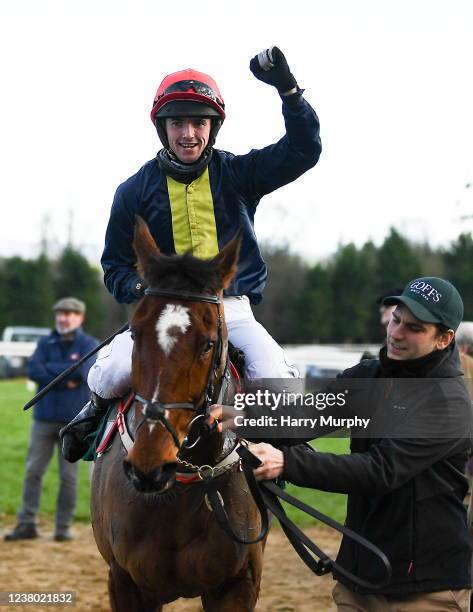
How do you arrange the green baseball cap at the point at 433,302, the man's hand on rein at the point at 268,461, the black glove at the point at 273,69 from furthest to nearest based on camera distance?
the black glove at the point at 273,69 → the green baseball cap at the point at 433,302 → the man's hand on rein at the point at 268,461

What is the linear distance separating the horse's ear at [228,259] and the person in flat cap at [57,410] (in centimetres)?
530

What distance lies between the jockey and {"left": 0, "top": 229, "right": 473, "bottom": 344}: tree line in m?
30.4

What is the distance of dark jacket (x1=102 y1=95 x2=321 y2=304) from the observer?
385cm

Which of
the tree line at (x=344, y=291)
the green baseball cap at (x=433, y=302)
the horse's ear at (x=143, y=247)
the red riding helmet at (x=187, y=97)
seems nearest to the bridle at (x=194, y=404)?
the horse's ear at (x=143, y=247)

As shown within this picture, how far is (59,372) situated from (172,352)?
18.9 ft

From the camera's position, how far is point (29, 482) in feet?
27.2

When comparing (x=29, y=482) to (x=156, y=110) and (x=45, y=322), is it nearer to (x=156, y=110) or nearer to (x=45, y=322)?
(x=156, y=110)

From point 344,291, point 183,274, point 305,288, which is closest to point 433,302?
point 183,274

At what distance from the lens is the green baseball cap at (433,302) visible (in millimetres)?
3094

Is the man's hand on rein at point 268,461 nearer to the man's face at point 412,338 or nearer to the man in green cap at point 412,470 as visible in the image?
the man in green cap at point 412,470

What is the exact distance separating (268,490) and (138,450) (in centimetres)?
68

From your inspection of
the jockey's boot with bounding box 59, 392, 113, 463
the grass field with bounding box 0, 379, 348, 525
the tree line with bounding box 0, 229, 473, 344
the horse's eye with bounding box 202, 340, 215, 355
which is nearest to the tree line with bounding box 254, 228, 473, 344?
the tree line with bounding box 0, 229, 473, 344

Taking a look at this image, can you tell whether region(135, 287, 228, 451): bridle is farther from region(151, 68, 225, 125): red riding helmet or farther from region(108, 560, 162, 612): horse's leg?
region(151, 68, 225, 125): red riding helmet

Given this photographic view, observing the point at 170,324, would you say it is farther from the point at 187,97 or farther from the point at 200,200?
the point at 187,97
